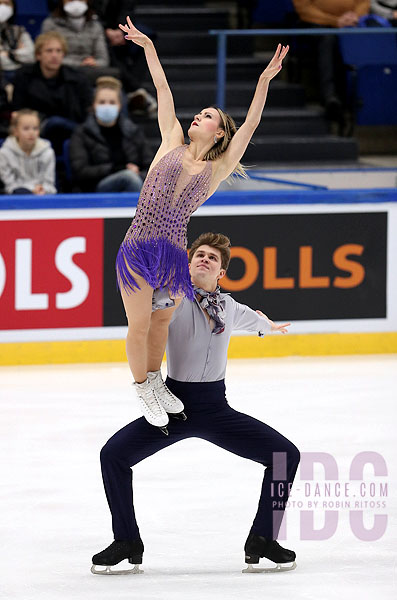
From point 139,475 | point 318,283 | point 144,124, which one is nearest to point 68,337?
point 318,283

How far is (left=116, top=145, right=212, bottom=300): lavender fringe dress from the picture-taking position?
14.3ft

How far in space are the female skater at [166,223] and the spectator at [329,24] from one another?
642cm

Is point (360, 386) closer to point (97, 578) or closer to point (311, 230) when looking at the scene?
point (311, 230)

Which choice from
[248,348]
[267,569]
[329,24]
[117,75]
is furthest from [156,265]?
[329,24]

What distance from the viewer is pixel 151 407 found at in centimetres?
418

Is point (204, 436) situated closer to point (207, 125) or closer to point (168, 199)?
point (168, 199)

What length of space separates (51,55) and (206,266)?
16.8 feet

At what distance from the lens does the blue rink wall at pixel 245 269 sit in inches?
296

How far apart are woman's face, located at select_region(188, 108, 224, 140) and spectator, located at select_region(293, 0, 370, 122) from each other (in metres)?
6.50

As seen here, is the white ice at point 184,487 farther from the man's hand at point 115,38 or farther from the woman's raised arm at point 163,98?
the man's hand at point 115,38

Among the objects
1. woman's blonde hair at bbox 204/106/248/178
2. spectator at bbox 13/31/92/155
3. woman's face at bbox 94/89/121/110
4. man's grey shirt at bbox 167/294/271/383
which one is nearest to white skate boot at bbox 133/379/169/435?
man's grey shirt at bbox 167/294/271/383

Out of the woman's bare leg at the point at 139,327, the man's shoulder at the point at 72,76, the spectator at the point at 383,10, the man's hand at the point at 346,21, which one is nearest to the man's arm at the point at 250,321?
A: the woman's bare leg at the point at 139,327

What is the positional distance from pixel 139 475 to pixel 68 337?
7.20 feet

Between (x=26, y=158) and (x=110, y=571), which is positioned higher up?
(x=26, y=158)
